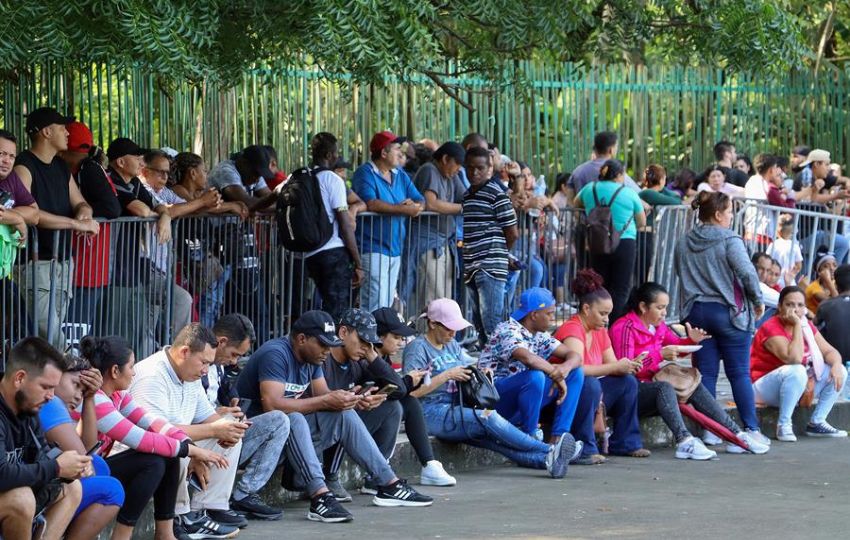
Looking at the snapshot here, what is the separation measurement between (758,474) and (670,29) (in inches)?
152

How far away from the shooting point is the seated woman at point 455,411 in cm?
1067

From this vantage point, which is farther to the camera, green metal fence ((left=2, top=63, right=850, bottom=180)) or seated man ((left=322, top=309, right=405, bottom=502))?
green metal fence ((left=2, top=63, right=850, bottom=180))

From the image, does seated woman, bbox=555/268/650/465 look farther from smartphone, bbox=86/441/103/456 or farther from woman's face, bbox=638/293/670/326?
smartphone, bbox=86/441/103/456

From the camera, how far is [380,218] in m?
12.8

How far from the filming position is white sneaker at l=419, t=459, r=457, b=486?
10.4 m

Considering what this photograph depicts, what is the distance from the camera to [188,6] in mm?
10008

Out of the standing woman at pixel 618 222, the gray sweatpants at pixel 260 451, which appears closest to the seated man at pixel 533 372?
the gray sweatpants at pixel 260 451

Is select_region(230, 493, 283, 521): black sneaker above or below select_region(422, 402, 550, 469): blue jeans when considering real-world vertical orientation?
below

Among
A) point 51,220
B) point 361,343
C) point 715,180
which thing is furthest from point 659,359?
point 715,180

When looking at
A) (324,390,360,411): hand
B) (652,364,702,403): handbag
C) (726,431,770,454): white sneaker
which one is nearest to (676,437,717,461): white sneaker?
(652,364,702,403): handbag

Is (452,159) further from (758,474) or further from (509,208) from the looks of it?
(758,474)

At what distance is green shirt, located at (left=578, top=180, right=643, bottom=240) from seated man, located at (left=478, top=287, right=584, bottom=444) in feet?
10.3

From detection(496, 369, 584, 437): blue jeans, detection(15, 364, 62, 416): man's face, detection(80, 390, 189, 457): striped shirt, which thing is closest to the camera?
detection(15, 364, 62, 416): man's face

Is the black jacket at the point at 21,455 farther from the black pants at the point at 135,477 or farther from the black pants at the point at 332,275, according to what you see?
the black pants at the point at 332,275
